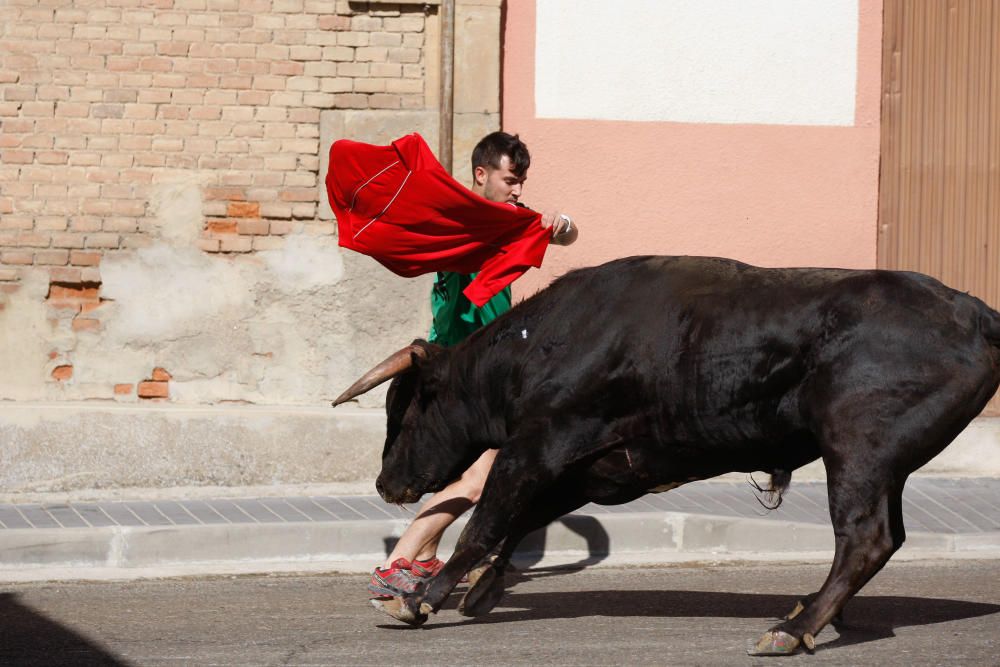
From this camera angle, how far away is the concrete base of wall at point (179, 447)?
31.1ft

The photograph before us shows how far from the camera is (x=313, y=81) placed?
32.9 feet

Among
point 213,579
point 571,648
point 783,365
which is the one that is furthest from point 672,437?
point 213,579

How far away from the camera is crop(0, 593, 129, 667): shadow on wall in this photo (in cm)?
541

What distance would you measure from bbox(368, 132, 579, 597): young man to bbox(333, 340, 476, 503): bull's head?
209mm

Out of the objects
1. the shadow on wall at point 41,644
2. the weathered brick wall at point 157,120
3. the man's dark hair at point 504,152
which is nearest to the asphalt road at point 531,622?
the shadow on wall at point 41,644

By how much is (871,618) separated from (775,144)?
5.14 metres

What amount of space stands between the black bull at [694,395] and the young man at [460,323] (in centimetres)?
24

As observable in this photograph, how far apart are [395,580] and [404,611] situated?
1.33 feet

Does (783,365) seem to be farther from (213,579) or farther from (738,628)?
(213,579)

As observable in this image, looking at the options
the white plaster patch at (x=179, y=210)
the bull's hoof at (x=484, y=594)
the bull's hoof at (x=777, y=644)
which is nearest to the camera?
the bull's hoof at (x=777, y=644)

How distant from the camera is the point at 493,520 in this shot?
19.3 feet

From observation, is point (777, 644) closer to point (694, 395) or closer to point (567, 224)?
point (694, 395)

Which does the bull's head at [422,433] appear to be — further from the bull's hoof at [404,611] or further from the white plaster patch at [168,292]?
the white plaster patch at [168,292]

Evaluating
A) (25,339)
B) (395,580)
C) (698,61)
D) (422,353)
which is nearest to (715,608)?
(395,580)
